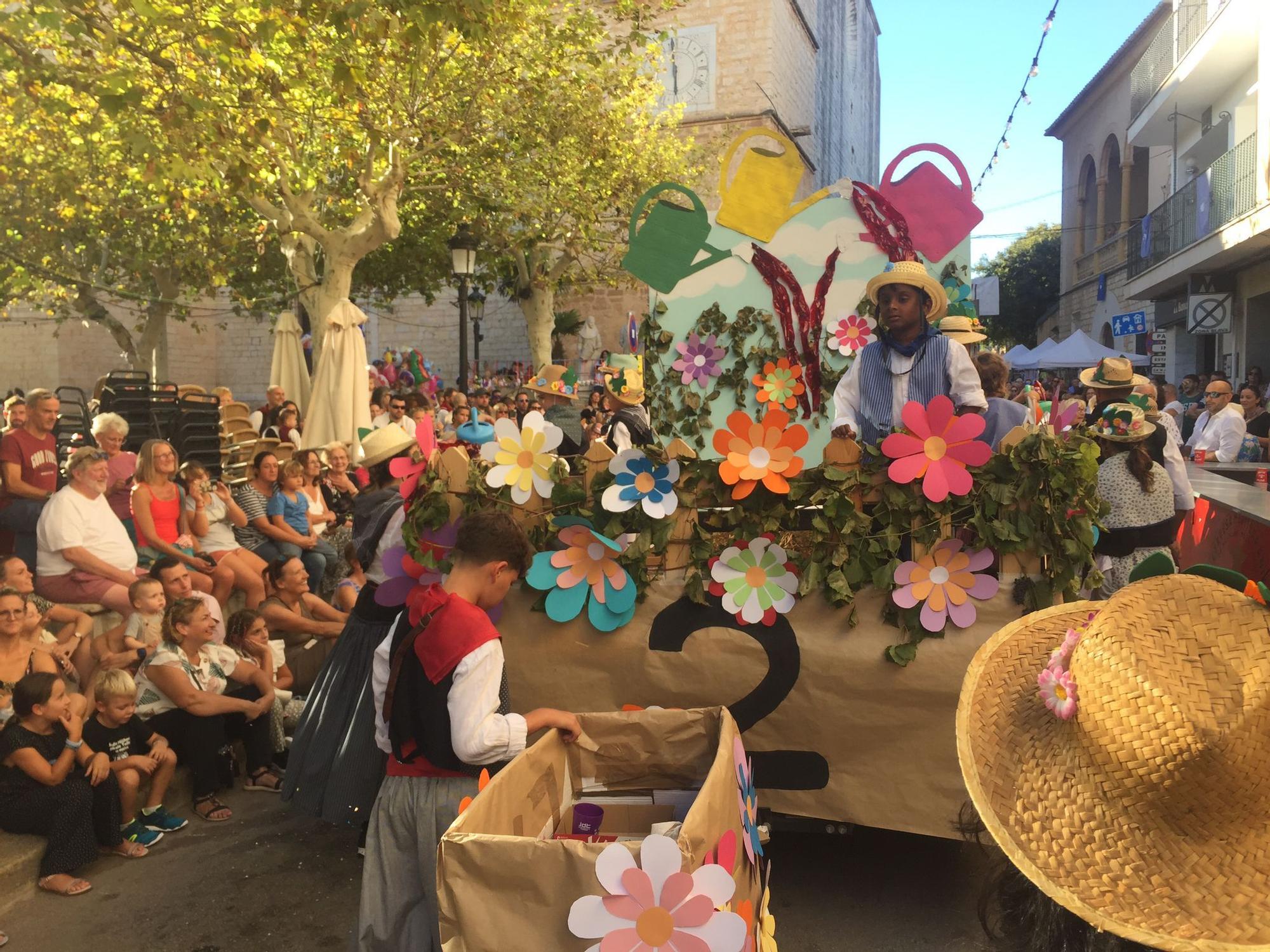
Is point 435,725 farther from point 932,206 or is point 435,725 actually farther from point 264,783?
point 932,206

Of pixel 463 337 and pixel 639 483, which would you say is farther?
pixel 463 337

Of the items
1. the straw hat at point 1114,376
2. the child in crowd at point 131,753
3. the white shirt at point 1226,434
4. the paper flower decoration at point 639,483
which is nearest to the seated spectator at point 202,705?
the child in crowd at point 131,753

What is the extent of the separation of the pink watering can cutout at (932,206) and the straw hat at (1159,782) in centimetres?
441

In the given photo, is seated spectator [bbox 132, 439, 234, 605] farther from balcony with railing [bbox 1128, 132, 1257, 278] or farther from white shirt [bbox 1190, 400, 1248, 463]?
balcony with railing [bbox 1128, 132, 1257, 278]

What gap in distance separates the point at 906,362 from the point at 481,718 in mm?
2770

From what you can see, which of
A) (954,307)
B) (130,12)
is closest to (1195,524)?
(954,307)

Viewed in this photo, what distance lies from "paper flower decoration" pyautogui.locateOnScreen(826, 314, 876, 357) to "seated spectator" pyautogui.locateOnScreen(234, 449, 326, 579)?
4.17 metres

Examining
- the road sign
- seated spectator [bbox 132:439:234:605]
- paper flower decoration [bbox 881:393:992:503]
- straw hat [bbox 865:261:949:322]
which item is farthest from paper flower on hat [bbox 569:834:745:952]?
the road sign

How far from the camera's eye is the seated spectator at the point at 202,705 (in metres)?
5.07

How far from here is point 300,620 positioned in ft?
22.6

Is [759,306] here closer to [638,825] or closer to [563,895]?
[638,825]

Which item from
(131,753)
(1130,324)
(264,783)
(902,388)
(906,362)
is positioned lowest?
(264,783)

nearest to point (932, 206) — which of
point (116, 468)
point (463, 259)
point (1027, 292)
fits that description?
point (116, 468)

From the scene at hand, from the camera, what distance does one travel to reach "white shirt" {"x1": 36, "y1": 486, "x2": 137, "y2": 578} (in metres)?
6.14
